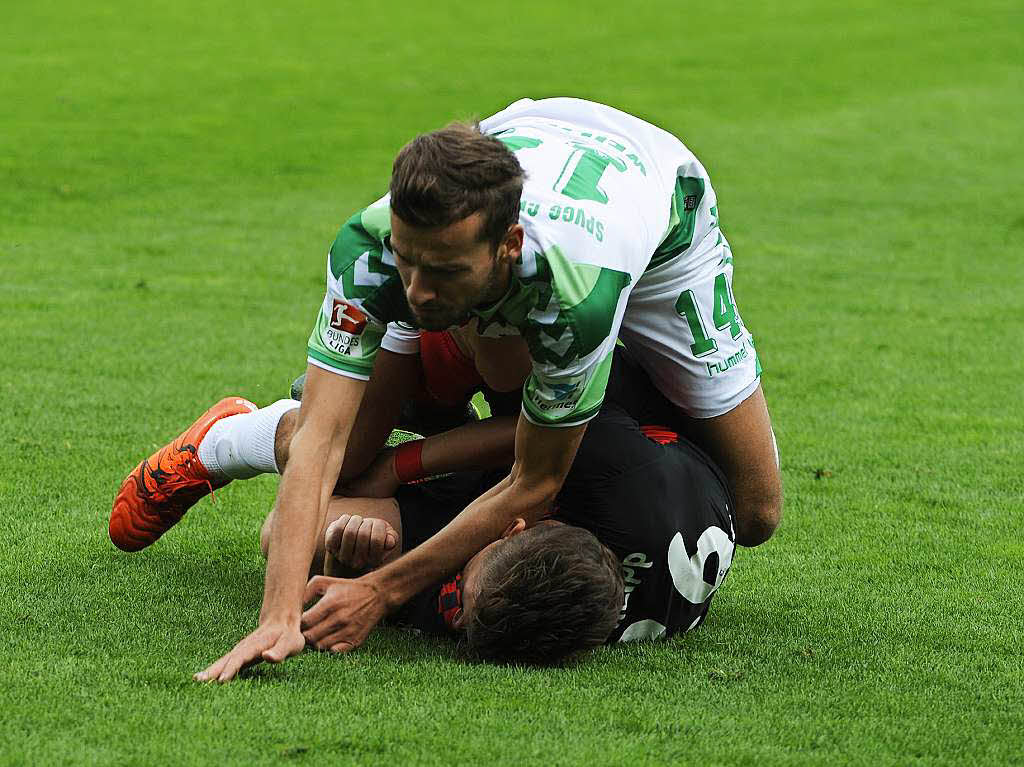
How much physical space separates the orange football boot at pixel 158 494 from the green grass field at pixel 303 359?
0.12 m

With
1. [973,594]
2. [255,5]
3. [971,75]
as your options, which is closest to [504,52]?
[255,5]

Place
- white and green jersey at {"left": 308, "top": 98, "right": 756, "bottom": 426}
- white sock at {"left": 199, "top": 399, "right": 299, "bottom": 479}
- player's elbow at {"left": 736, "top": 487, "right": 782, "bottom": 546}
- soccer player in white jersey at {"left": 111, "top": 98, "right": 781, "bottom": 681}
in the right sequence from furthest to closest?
player's elbow at {"left": 736, "top": 487, "right": 782, "bottom": 546} → white sock at {"left": 199, "top": 399, "right": 299, "bottom": 479} → white and green jersey at {"left": 308, "top": 98, "right": 756, "bottom": 426} → soccer player in white jersey at {"left": 111, "top": 98, "right": 781, "bottom": 681}

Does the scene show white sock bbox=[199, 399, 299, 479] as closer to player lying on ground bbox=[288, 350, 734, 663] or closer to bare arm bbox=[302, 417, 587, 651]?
player lying on ground bbox=[288, 350, 734, 663]

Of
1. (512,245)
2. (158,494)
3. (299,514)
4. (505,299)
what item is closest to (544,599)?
(299,514)

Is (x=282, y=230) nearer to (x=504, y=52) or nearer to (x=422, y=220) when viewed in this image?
(x=422, y=220)

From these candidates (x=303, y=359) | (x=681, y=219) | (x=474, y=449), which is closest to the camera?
(x=681, y=219)

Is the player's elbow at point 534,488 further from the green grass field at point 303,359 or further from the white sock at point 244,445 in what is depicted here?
the white sock at point 244,445

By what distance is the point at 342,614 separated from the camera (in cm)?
377

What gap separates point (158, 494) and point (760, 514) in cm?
189

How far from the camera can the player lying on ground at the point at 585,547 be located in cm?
369

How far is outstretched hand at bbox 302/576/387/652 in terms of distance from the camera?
3.74m

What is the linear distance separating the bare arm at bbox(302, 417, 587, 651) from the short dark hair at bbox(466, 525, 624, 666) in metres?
0.11

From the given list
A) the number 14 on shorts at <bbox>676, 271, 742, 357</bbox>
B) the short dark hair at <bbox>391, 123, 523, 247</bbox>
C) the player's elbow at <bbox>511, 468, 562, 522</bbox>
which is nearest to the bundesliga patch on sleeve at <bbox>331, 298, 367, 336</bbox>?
the short dark hair at <bbox>391, 123, 523, 247</bbox>

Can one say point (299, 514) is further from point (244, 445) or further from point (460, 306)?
point (244, 445)
